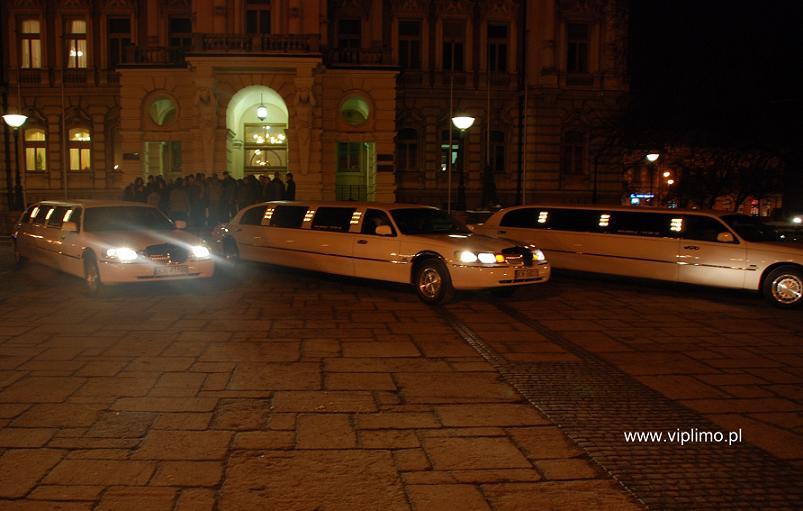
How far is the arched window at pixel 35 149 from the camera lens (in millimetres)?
37312

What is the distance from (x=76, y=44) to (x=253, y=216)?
26804 millimetres

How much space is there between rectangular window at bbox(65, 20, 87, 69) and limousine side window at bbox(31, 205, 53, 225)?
2493cm

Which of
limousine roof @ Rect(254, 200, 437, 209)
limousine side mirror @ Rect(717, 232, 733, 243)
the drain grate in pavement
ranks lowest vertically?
the drain grate in pavement

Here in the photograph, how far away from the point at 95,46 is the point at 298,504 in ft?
123

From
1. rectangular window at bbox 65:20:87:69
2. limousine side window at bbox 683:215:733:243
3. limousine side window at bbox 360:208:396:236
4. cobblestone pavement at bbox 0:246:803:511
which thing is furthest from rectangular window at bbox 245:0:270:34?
limousine side window at bbox 683:215:733:243

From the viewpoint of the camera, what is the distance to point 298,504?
4219 millimetres

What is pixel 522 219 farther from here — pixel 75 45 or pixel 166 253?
pixel 75 45

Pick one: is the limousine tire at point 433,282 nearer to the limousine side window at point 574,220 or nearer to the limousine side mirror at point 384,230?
the limousine side mirror at point 384,230

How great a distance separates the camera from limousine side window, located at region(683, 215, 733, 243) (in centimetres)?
1289

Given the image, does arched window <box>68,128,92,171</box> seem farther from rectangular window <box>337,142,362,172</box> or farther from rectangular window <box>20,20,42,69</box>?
rectangular window <box>337,142,362,172</box>

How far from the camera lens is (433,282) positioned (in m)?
11.7

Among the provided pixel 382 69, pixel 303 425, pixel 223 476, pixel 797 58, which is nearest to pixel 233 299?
pixel 303 425

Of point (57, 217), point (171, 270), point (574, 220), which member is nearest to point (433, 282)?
point (171, 270)

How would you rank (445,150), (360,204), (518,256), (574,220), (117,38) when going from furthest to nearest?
1. (445,150)
2. (117,38)
3. (574,220)
4. (360,204)
5. (518,256)
